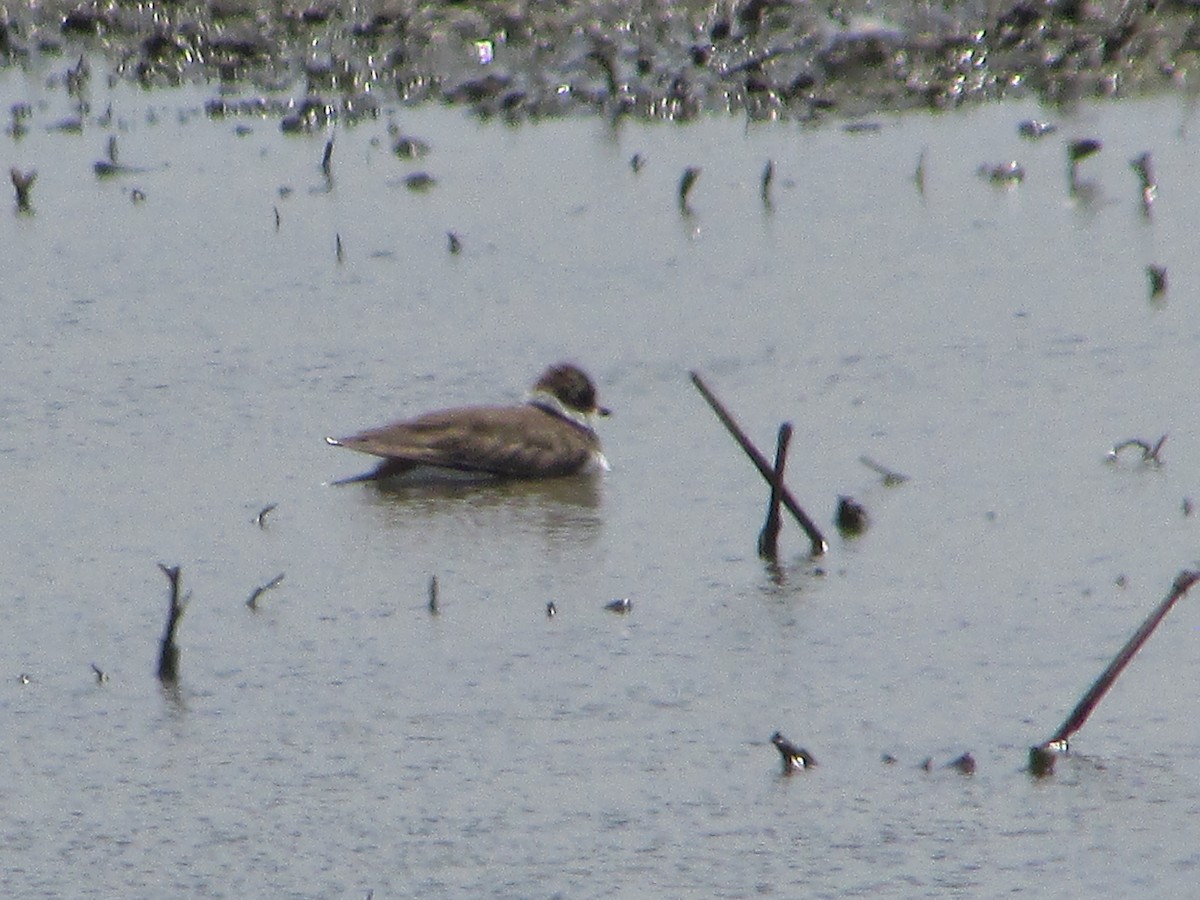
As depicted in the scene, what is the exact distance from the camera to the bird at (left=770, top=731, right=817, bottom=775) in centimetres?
543

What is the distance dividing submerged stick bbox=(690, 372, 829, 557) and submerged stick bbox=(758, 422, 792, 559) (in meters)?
0.01

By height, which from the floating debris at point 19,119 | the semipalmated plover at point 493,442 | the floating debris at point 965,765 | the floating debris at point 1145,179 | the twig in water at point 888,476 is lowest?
the floating debris at point 965,765

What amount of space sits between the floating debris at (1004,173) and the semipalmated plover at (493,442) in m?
3.64

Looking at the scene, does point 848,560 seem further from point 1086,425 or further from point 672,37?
point 672,37

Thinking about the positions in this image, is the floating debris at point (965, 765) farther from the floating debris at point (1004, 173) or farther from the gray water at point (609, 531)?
the floating debris at point (1004, 173)

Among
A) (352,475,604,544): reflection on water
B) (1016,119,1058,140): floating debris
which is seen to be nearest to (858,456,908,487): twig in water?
(352,475,604,544): reflection on water

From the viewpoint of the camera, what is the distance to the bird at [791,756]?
5.43m

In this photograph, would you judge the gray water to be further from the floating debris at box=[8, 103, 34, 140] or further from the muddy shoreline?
the muddy shoreline

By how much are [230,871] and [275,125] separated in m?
9.17

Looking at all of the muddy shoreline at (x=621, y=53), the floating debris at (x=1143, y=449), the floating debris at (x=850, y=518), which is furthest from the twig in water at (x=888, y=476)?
the muddy shoreline at (x=621, y=53)

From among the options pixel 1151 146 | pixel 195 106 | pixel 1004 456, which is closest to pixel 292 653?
pixel 1004 456

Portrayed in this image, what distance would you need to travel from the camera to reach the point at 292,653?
6414 mm

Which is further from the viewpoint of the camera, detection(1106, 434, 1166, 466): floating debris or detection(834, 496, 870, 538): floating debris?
detection(1106, 434, 1166, 466): floating debris

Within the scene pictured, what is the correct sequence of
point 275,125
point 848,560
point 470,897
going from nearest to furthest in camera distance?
point 470,897 < point 848,560 < point 275,125
